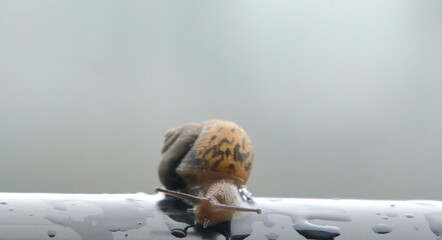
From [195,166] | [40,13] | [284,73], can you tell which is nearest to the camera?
[195,166]

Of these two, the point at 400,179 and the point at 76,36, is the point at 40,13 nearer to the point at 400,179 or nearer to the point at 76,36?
the point at 76,36

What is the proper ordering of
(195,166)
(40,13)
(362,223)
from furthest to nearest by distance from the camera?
(40,13) → (195,166) → (362,223)

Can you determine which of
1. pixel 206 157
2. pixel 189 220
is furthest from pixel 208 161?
pixel 189 220

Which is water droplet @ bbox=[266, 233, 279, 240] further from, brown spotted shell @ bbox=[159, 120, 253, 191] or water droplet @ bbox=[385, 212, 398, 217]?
brown spotted shell @ bbox=[159, 120, 253, 191]

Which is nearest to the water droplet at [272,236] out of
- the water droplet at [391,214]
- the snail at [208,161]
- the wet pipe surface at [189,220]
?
the wet pipe surface at [189,220]

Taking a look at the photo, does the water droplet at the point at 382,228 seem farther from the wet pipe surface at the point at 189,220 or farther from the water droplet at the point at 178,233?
the water droplet at the point at 178,233

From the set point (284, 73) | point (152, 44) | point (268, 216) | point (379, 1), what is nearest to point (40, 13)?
point (152, 44)

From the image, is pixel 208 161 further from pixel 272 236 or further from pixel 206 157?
pixel 272 236

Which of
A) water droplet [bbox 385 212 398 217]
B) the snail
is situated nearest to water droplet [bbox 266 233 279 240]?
water droplet [bbox 385 212 398 217]
